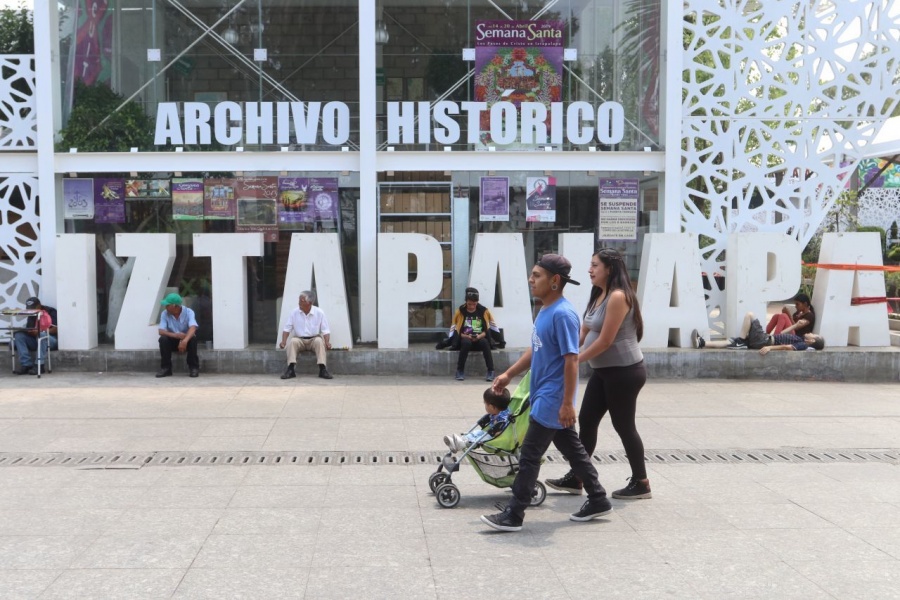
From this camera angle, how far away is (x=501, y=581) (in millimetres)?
4762

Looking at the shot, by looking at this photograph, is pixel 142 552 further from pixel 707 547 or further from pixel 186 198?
pixel 186 198

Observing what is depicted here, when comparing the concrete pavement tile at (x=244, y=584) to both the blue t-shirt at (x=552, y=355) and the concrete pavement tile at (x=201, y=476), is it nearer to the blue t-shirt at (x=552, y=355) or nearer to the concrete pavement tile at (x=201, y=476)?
the blue t-shirt at (x=552, y=355)

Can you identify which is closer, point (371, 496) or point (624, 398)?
point (624, 398)

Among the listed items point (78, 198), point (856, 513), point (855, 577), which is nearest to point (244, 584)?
point (855, 577)

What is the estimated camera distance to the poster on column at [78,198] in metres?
13.3

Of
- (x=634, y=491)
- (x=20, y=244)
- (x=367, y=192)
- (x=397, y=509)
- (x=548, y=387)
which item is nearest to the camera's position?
(x=548, y=387)

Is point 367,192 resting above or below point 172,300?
above

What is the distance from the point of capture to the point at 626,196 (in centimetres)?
1362

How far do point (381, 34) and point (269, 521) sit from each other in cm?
938

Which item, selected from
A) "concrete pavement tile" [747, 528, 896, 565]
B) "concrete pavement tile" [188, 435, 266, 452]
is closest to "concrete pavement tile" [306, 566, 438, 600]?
"concrete pavement tile" [747, 528, 896, 565]

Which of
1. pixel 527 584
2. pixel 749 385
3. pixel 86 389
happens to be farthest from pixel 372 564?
pixel 749 385

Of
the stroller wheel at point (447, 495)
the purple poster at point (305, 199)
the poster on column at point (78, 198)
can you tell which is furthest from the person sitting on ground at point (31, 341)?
the stroller wheel at point (447, 495)

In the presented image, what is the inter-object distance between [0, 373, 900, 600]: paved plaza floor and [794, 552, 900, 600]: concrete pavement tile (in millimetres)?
16

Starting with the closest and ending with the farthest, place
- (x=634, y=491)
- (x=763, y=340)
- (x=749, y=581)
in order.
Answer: (x=749, y=581) → (x=634, y=491) → (x=763, y=340)
